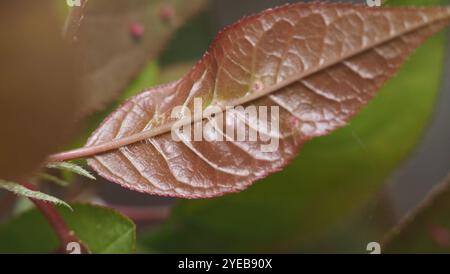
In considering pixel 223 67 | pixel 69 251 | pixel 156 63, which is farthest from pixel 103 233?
pixel 156 63

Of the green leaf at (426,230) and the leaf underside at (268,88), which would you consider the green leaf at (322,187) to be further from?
the leaf underside at (268,88)

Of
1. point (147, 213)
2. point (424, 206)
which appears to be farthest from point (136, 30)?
point (424, 206)

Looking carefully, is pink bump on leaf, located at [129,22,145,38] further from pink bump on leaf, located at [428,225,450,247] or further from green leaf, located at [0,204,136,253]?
pink bump on leaf, located at [428,225,450,247]

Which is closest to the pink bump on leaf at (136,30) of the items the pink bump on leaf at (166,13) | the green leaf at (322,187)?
the pink bump on leaf at (166,13)

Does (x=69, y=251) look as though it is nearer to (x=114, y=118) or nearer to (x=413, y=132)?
(x=114, y=118)

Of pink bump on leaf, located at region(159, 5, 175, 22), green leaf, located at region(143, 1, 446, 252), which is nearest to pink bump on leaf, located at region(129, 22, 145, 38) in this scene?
pink bump on leaf, located at region(159, 5, 175, 22)

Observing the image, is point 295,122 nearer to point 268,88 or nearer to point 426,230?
point 268,88
